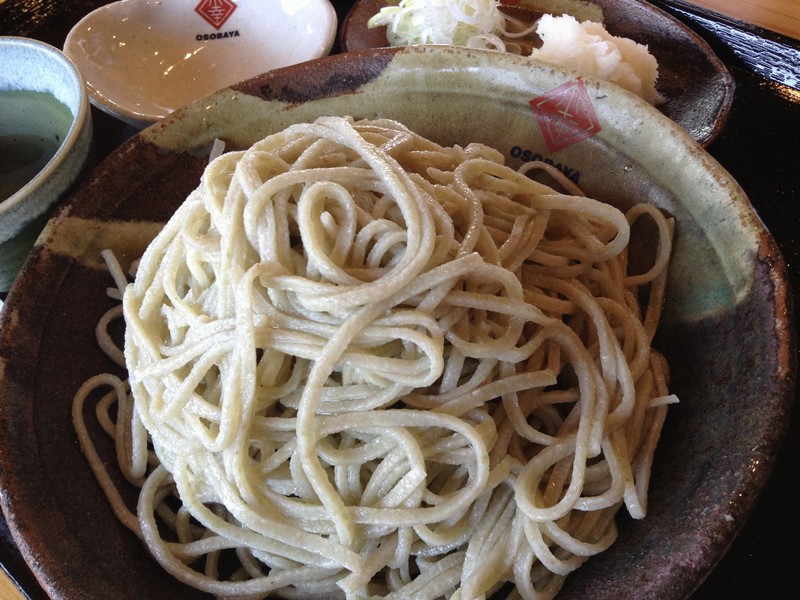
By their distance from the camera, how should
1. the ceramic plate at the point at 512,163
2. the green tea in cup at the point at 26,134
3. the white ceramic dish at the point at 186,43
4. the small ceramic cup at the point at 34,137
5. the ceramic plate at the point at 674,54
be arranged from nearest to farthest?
the ceramic plate at the point at 512,163 < the small ceramic cup at the point at 34,137 < the green tea in cup at the point at 26,134 < the ceramic plate at the point at 674,54 < the white ceramic dish at the point at 186,43

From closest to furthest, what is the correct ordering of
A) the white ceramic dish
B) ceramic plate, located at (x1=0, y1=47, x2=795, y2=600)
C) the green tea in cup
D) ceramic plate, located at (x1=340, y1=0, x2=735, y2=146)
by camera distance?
ceramic plate, located at (x1=0, y1=47, x2=795, y2=600)
the green tea in cup
ceramic plate, located at (x1=340, y1=0, x2=735, y2=146)
the white ceramic dish

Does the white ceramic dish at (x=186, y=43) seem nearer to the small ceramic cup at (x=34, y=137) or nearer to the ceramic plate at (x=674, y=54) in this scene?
the ceramic plate at (x=674, y=54)

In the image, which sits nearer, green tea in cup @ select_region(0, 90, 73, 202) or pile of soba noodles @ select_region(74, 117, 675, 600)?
pile of soba noodles @ select_region(74, 117, 675, 600)

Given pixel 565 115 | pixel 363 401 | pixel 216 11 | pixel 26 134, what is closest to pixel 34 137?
pixel 26 134

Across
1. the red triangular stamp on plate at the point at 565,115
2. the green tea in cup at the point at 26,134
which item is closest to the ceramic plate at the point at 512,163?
the red triangular stamp on plate at the point at 565,115

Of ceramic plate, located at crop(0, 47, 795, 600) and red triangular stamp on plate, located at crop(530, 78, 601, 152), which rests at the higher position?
red triangular stamp on plate, located at crop(530, 78, 601, 152)

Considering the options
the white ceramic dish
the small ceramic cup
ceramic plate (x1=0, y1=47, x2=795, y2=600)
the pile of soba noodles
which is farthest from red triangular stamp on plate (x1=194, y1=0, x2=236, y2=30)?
the pile of soba noodles

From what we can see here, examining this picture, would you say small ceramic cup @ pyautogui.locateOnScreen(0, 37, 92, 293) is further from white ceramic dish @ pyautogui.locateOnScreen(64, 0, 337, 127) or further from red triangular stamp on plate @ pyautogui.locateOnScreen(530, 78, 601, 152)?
red triangular stamp on plate @ pyautogui.locateOnScreen(530, 78, 601, 152)
